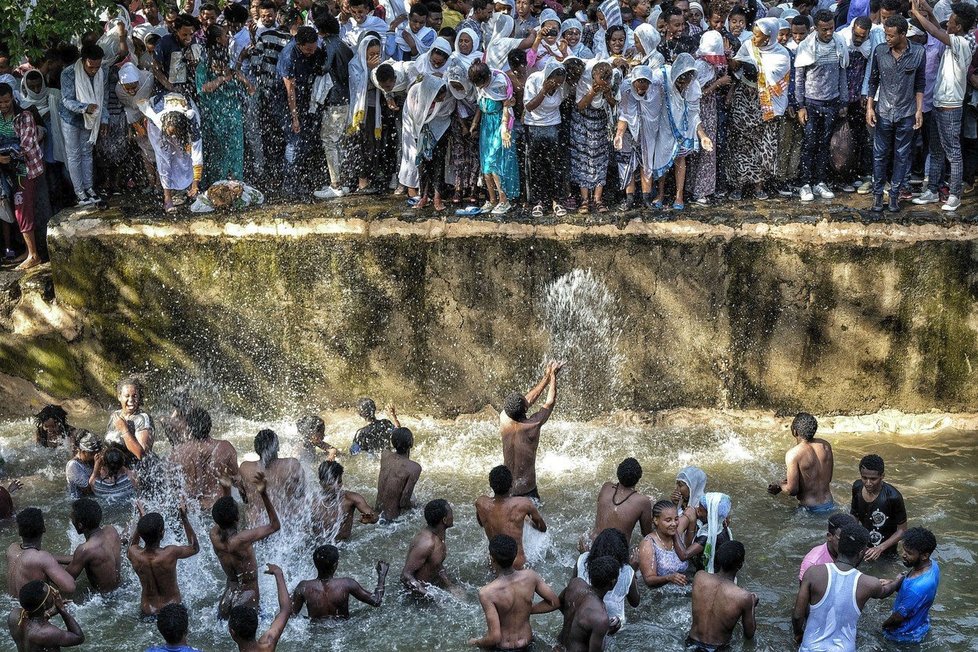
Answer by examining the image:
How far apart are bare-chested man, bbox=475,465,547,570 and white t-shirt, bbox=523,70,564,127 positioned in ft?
13.4

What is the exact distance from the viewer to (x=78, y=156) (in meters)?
11.9

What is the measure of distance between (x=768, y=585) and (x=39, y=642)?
4996 millimetres

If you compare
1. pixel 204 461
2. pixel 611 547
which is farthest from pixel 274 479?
pixel 611 547

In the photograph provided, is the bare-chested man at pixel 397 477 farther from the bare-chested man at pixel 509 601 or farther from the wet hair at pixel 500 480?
the bare-chested man at pixel 509 601

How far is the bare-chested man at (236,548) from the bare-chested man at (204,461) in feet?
4.21

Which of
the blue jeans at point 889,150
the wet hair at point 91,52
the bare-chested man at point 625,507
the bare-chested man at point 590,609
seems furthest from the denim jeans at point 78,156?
the blue jeans at point 889,150

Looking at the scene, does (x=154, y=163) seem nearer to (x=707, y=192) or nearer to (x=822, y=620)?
(x=707, y=192)

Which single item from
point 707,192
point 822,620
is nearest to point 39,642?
point 822,620

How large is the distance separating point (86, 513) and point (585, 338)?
16.2ft

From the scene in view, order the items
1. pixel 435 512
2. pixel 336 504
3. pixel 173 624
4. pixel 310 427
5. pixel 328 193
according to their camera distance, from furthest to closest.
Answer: pixel 328 193 < pixel 310 427 < pixel 336 504 < pixel 435 512 < pixel 173 624

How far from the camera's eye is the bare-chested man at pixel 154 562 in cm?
769

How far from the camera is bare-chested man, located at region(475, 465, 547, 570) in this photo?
817cm

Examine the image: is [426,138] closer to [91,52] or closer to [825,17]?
[91,52]

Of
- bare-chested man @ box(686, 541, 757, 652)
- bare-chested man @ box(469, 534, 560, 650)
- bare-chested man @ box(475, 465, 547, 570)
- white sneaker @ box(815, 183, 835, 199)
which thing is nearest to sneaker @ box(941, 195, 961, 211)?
white sneaker @ box(815, 183, 835, 199)
